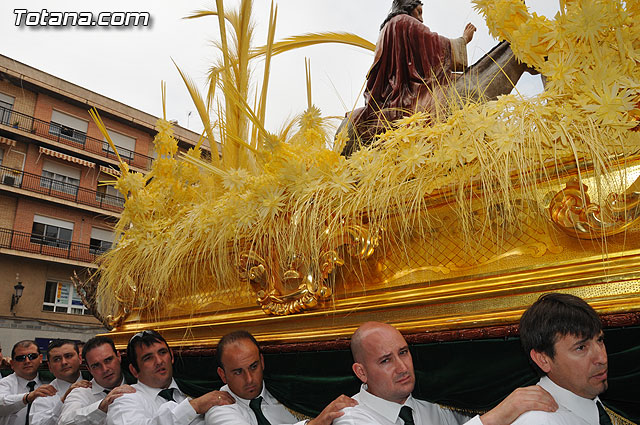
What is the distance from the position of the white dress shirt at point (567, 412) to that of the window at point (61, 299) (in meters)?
17.5

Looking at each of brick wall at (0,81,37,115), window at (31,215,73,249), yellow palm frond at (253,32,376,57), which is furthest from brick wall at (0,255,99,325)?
yellow palm frond at (253,32,376,57)

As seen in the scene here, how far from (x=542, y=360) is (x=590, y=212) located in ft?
1.55

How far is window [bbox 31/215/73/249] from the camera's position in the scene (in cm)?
1616

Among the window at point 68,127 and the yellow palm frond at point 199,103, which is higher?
the window at point 68,127

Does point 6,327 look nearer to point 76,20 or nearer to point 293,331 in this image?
point 76,20

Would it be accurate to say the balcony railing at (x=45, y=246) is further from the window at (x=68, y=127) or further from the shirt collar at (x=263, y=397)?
the shirt collar at (x=263, y=397)

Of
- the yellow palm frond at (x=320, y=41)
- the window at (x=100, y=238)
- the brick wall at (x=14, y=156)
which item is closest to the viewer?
the yellow palm frond at (x=320, y=41)

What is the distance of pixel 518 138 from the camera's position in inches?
61.9

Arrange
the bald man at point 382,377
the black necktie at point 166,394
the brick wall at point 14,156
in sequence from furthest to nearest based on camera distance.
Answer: the brick wall at point 14,156, the black necktie at point 166,394, the bald man at point 382,377

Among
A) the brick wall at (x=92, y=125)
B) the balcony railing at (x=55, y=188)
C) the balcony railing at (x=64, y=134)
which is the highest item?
the brick wall at (x=92, y=125)

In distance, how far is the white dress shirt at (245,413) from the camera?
207cm

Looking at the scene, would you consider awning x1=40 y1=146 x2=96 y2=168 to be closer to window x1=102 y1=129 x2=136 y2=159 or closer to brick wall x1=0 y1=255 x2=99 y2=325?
window x1=102 y1=129 x2=136 y2=159

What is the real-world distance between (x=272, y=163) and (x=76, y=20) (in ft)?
22.0

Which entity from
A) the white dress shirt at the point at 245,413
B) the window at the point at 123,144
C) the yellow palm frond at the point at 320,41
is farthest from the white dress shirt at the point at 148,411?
the window at the point at 123,144
